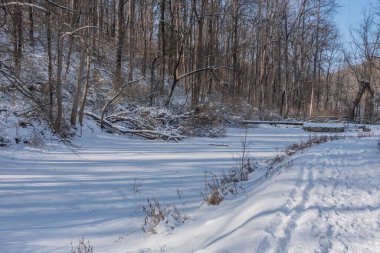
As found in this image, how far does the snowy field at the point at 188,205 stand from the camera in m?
4.20

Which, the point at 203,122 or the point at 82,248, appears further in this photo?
the point at 203,122

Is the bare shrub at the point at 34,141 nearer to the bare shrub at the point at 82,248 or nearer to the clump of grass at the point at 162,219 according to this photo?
the clump of grass at the point at 162,219

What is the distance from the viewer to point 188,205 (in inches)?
270

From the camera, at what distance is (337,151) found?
9.81 metres

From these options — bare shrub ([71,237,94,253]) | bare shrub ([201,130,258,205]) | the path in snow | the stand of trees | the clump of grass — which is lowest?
bare shrub ([71,237,94,253])

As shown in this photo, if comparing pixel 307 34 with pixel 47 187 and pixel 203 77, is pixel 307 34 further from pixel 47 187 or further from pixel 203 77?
pixel 47 187

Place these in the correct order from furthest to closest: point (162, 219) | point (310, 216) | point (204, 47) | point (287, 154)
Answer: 1. point (204, 47)
2. point (287, 154)
3. point (162, 219)
4. point (310, 216)

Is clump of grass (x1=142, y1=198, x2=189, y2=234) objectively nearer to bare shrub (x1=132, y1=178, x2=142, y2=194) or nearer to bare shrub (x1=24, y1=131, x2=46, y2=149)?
bare shrub (x1=132, y1=178, x2=142, y2=194)

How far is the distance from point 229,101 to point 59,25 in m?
15.5

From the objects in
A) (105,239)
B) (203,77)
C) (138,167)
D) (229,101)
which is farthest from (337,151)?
(203,77)

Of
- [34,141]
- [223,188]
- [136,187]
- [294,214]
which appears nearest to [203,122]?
[34,141]

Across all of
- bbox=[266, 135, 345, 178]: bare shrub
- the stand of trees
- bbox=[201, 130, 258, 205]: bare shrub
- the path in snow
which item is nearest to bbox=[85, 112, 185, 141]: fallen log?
the stand of trees

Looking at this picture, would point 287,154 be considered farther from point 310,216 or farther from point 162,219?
point 310,216

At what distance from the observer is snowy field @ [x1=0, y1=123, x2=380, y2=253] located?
4195 mm
